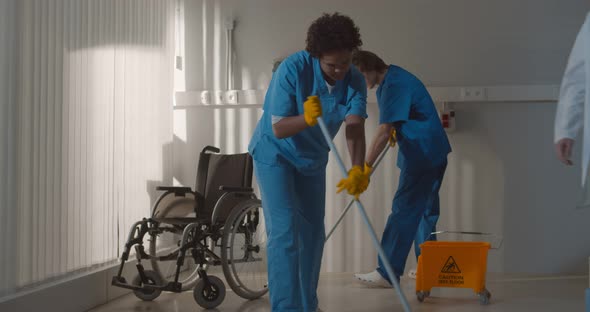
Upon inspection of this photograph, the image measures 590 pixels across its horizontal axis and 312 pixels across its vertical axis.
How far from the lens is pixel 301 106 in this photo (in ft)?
8.23

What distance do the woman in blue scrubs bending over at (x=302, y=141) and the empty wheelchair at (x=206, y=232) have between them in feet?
2.61

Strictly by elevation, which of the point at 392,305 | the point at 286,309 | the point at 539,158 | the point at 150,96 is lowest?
the point at 392,305

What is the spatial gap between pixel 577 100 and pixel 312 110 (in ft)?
2.57

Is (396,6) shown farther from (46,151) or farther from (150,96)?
(46,151)

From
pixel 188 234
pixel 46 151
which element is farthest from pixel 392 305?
pixel 46 151

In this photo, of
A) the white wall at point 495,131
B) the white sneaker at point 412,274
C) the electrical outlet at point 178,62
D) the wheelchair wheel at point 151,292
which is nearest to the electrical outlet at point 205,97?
the electrical outlet at point 178,62

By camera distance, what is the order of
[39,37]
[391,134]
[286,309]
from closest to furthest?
[286,309] < [39,37] < [391,134]

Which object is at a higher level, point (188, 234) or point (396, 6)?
point (396, 6)

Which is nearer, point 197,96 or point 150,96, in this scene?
point 150,96

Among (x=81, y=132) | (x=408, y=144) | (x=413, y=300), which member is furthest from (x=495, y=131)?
(x=81, y=132)

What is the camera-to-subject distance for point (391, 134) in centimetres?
372

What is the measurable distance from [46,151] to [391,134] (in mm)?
1669

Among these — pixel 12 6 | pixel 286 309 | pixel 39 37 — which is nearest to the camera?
pixel 286 309

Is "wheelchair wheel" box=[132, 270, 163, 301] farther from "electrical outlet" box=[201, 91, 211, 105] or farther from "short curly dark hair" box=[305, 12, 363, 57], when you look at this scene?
"short curly dark hair" box=[305, 12, 363, 57]
